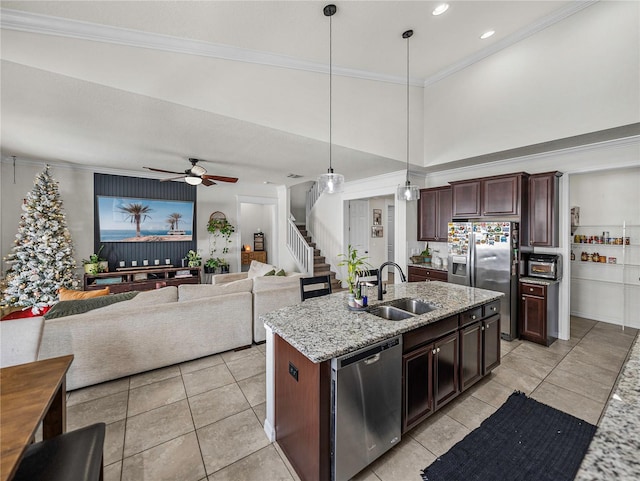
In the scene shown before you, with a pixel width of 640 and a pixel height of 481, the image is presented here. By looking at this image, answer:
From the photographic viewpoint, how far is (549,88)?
3.60 metres

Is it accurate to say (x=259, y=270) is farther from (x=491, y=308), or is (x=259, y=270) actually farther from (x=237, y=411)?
(x=491, y=308)

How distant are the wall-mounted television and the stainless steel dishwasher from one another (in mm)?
6258

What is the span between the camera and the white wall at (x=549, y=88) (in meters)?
3.07

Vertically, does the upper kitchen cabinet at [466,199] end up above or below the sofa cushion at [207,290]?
above

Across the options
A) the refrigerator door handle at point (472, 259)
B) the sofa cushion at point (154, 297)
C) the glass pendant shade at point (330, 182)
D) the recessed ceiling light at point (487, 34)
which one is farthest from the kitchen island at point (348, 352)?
the recessed ceiling light at point (487, 34)

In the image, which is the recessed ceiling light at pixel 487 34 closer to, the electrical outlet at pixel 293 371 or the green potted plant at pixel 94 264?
the electrical outlet at pixel 293 371

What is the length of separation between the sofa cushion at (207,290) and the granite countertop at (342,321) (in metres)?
1.40

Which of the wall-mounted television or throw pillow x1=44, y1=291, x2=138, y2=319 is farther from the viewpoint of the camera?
the wall-mounted television

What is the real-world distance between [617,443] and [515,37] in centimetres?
503

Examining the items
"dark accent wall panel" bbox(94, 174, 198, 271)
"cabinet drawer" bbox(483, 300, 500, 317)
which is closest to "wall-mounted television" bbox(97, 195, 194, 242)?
"dark accent wall panel" bbox(94, 174, 198, 271)

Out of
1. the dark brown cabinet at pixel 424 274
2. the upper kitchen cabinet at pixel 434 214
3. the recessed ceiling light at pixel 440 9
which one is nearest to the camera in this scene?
the recessed ceiling light at pixel 440 9

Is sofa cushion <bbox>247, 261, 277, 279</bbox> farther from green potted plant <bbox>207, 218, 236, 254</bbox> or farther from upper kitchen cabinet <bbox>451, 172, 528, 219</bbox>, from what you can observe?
upper kitchen cabinet <bbox>451, 172, 528, 219</bbox>

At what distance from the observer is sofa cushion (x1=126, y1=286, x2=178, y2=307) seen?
9.71 ft

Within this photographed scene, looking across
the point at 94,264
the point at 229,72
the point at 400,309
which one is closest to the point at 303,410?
the point at 400,309
